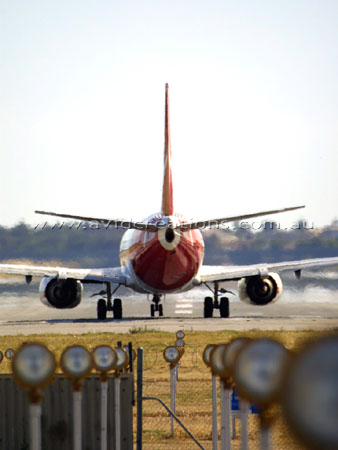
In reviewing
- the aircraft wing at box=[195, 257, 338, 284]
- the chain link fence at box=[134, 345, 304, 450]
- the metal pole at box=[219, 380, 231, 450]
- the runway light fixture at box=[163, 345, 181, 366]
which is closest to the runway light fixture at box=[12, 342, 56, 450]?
the metal pole at box=[219, 380, 231, 450]

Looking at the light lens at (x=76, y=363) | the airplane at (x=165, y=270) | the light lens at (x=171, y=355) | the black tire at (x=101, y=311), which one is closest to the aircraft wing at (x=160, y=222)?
the airplane at (x=165, y=270)

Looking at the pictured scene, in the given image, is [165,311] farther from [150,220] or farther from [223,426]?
[223,426]

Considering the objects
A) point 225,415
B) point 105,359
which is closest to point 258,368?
point 225,415

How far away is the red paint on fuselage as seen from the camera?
40562 mm

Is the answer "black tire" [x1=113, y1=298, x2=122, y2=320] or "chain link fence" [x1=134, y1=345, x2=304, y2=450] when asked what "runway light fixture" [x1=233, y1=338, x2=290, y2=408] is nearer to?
"chain link fence" [x1=134, y1=345, x2=304, y2=450]

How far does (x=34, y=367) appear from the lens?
6.64 meters

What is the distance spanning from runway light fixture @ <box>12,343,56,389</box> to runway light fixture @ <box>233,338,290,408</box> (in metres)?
1.83

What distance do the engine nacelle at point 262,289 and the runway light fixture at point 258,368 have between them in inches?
1584

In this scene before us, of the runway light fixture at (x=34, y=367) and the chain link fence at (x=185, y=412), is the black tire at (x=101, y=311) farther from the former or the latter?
the runway light fixture at (x=34, y=367)

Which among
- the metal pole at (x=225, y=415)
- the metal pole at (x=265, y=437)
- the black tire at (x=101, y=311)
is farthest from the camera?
the black tire at (x=101, y=311)

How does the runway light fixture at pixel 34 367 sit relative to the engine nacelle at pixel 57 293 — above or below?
below

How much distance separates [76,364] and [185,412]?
12.7 m

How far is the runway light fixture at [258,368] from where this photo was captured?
4727 millimetres

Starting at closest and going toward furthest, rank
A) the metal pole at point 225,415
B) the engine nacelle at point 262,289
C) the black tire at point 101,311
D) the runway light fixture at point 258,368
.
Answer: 1. the runway light fixture at point 258,368
2. the metal pole at point 225,415
3. the engine nacelle at point 262,289
4. the black tire at point 101,311
